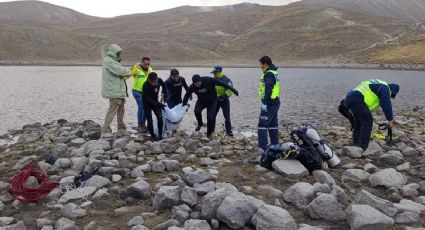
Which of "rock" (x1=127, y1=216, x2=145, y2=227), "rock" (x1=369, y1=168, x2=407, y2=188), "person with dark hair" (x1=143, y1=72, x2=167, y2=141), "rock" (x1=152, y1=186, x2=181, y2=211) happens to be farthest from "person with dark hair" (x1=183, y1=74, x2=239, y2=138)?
"rock" (x1=127, y1=216, x2=145, y2=227)

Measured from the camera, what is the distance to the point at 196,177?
809 cm

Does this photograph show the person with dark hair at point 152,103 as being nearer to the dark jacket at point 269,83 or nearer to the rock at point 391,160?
the dark jacket at point 269,83

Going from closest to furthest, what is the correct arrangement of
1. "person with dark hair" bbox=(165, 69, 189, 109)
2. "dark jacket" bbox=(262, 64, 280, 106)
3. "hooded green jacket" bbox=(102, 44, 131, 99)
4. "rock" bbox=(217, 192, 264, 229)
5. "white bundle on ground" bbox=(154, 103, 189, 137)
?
"rock" bbox=(217, 192, 264, 229)
"dark jacket" bbox=(262, 64, 280, 106)
"hooded green jacket" bbox=(102, 44, 131, 99)
"white bundle on ground" bbox=(154, 103, 189, 137)
"person with dark hair" bbox=(165, 69, 189, 109)

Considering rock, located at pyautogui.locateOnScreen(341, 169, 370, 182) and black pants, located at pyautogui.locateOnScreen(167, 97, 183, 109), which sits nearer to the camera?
rock, located at pyautogui.locateOnScreen(341, 169, 370, 182)

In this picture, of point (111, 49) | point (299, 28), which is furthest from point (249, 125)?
point (299, 28)

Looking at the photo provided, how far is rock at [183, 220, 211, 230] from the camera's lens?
6.16 meters

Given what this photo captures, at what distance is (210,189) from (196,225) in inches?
57.8

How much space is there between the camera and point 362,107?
428 inches

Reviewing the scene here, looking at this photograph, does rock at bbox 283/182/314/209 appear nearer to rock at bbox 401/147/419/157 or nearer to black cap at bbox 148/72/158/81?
rock at bbox 401/147/419/157

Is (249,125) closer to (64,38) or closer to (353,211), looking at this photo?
(353,211)

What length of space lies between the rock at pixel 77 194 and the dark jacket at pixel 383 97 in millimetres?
6624

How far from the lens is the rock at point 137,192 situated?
7.49m

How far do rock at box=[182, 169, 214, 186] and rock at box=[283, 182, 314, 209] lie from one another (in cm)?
148

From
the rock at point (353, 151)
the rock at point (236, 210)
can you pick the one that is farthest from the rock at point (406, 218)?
the rock at point (353, 151)
